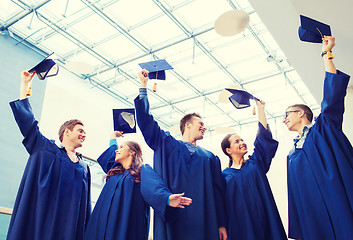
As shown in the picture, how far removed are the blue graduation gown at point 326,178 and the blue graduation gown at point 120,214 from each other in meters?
1.18

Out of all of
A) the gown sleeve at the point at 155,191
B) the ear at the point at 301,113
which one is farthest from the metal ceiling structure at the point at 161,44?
the gown sleeve at the point at 155,191

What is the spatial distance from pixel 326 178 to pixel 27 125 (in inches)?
88.7

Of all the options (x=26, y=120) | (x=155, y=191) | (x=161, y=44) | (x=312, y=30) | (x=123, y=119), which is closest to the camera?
(x=155, y=191)

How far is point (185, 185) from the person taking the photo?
2475 mm

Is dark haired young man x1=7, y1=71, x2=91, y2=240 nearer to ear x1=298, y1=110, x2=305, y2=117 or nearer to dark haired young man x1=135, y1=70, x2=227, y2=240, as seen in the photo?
dark haired young man x1=135, y1=70, x2=227, y2=240

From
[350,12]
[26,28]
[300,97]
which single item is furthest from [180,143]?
[300,97]

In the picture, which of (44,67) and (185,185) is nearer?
(185,185)

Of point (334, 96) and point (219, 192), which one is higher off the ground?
point (334, 96)

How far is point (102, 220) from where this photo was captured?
262cm

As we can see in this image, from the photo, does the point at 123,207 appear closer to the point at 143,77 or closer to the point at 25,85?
the point at 143,77

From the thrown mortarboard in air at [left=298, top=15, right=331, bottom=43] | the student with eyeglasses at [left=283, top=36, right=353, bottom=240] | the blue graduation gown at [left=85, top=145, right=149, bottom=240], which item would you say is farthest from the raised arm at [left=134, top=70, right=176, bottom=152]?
the thrown mortarboard in air at [left=298, top=15, right=331, bottom=43]

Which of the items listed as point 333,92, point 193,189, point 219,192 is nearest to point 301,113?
point 333,92

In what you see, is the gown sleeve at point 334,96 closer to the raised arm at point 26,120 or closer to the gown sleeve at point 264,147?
the gown sleeve at point 264,147

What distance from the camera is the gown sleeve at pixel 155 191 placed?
87.3 inches
